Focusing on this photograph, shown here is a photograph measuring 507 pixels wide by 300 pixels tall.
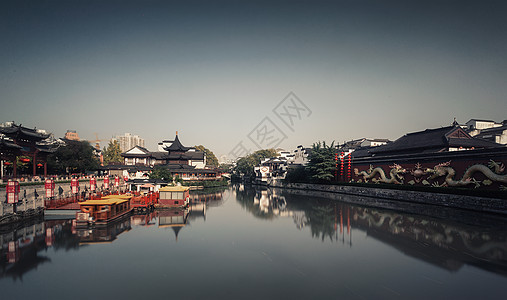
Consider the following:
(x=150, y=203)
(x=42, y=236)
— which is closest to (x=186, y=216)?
(x=150, y=203)

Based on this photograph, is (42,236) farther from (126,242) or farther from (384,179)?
(384,179)

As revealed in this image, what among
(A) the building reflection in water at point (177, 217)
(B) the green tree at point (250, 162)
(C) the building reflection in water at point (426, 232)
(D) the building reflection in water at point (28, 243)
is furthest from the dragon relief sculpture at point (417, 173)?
(B) the green tree at point (250, 162)

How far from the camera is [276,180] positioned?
58.5 meters

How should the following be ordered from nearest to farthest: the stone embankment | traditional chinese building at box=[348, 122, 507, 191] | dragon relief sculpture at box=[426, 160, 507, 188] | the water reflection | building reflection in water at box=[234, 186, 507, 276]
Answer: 1. the water reflection
2. building reflection in water at box=[234, 186, 507, 276]
3. the stone embankment
4. dragon relief sculpture at box=[426, 160, 507, 188]
5. traditional chinese building at box=[348, 122, 507, 191]

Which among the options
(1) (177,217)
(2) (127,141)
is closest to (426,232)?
(1) (177,217)

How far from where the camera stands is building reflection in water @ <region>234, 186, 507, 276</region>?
1179cm

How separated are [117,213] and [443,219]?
23.6 metres

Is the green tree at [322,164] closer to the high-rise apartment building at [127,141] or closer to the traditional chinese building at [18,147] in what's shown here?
the traditional chinese building at [18,147]

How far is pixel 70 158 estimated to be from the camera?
38.4 m

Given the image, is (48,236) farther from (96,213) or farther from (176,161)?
(176,161)

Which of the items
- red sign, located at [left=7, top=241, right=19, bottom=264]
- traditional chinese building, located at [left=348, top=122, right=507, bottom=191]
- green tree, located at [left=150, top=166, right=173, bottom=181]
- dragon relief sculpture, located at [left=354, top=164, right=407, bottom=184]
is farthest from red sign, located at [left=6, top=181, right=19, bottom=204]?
dragon relief sculpture, located at [left=354, top=164, right=407, bottom=184]

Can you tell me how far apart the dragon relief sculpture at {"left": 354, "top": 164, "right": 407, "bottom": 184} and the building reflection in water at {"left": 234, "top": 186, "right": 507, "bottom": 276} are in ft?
26.8

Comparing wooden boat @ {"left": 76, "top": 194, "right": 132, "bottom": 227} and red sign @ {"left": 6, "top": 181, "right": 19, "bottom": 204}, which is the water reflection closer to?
wooden boat @ {"left": 76, "top": 194, "right": 132, "bottom": 227}

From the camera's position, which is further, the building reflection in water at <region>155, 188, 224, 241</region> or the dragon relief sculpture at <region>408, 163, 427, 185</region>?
the dragon relief sculpture at <region>408, 163, 427, 185</region>
